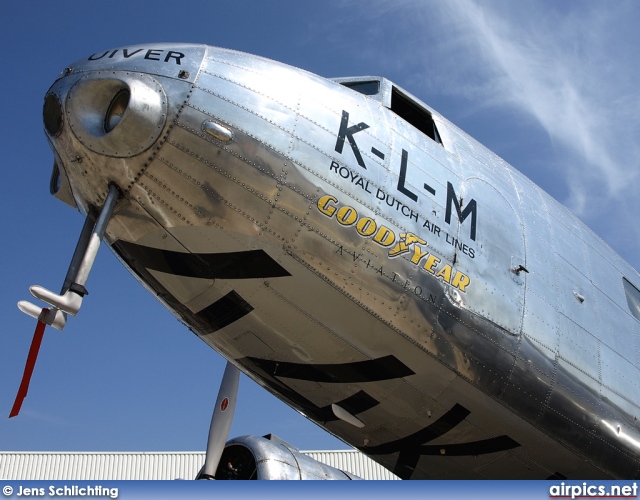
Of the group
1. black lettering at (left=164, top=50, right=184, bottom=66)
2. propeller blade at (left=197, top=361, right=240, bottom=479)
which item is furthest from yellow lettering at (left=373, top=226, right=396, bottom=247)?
propeller blade at (left=197, top=361, right=240, bottom=479)

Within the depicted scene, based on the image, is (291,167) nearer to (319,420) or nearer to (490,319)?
(490,319)

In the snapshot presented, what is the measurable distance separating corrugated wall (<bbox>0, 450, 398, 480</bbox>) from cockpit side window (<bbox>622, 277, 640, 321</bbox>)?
2115 cm

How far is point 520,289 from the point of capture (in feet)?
28.1

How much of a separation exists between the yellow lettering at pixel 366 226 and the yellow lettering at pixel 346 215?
0.08 meters

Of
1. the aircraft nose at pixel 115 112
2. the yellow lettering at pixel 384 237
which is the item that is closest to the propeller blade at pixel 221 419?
the yellow lettering at pixel 384 237

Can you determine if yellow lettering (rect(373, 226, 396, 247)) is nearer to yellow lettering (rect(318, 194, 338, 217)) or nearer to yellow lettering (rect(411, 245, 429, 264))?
yellow lettering (rect(411, 245, 429, 264))

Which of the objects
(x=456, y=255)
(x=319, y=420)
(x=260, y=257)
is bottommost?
(x=319, y=420)

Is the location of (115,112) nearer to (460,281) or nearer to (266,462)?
(460,281)

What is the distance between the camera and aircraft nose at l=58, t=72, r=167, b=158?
697 cm

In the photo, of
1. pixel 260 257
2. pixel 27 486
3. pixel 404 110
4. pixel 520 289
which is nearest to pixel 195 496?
pixel 27 486

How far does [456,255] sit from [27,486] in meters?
4.65

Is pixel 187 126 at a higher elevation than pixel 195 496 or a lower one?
higher

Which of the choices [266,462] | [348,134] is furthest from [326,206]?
[266,462]

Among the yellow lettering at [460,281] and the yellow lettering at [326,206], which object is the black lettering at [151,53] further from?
the yellow lettering at [460,281]
